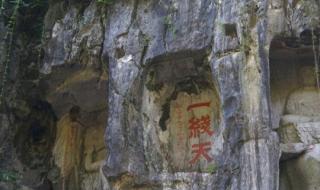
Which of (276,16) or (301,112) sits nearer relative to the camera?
(276,16)

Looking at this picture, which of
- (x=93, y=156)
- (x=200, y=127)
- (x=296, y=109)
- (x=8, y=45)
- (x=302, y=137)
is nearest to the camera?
(x=302, y=137)

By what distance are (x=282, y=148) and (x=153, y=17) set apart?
184 cm

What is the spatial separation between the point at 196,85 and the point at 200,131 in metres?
0.48

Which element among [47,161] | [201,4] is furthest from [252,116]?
[47,161]

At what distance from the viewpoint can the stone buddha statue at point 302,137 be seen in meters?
6.36

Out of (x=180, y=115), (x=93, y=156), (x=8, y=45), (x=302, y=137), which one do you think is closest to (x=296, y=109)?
(x=302, y=137)

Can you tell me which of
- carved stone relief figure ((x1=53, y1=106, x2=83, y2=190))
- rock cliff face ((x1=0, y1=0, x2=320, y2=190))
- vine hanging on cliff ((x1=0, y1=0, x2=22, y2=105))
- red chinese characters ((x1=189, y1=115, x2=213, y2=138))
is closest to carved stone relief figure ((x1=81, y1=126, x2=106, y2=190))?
carved stone relief figure ((x1=53, y1=106, x2=83, y2=190))

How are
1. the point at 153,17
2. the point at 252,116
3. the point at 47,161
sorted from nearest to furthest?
1. the point at 252,116
2. the point at 153,17
3. the point at 47,161

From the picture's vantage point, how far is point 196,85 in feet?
22.1

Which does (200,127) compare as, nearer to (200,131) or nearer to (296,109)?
(200,131)

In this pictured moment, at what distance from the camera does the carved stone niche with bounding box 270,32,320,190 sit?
6.38m

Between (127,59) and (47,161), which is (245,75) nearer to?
(127,59)

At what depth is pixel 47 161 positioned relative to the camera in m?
7.80

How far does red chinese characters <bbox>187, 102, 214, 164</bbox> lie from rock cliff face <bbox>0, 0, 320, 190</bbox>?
0.03 feet
